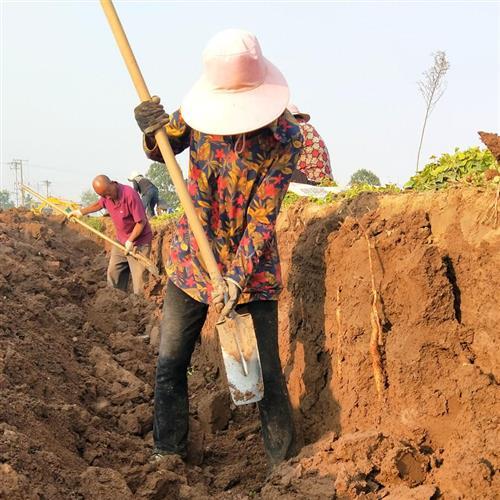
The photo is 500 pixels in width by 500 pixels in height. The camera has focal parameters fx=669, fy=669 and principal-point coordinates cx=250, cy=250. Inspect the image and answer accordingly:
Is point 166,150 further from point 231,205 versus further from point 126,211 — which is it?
point 126,211

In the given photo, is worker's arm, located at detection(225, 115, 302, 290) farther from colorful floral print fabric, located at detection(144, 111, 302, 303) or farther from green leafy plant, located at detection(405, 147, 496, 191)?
green leafy plant, located at detection(405, 147, 496, 191)

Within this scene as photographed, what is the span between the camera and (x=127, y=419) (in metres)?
4.48

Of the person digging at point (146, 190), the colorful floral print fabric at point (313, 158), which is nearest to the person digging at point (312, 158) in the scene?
the colorful floral print fabric at point (313, 158)

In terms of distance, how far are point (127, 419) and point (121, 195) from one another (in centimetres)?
511

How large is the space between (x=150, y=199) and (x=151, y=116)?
39.4ft

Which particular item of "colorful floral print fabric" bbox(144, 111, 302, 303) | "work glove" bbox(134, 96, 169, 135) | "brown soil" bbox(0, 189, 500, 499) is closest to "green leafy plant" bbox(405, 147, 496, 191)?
"brown soil" bbox(0, 189, 500, 499)

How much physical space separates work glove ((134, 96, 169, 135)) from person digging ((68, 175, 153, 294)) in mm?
5419

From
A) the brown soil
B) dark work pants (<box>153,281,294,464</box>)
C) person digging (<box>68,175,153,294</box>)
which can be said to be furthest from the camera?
person digging (<box>68,175,153,294</box>)

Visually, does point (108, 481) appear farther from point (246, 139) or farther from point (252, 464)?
point (246, 139)

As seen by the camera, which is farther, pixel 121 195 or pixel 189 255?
pixel 121 195

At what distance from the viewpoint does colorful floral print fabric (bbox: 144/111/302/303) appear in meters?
3.56

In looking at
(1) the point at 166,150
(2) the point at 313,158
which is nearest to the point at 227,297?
(1) the point at 166,150

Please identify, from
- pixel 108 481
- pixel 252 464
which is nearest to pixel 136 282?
pixel 252 464

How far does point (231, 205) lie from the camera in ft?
12.2
